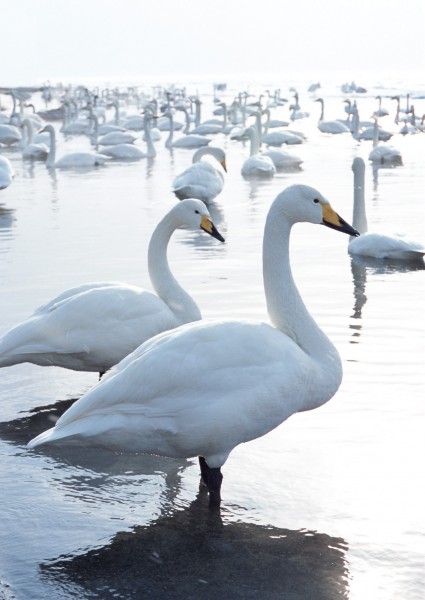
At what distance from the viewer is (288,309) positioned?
484cm

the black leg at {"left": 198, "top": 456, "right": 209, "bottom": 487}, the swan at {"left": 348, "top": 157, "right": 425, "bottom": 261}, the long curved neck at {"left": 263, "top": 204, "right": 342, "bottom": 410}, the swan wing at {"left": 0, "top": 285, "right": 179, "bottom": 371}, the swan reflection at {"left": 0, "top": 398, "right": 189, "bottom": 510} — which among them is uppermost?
the long curved neck at {"left": 263, "top": 204, "right": 342, "bottom": 410}

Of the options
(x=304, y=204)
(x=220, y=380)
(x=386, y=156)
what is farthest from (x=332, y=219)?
(x=386, y=156)

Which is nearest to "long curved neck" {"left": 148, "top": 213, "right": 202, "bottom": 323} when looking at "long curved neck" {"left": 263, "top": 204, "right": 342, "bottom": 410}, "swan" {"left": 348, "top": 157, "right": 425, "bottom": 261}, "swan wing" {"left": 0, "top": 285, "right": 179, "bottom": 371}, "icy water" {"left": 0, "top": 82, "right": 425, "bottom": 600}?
"swan wing" {"left": 0, "top": 285, "right": 179, "bottom": 371}

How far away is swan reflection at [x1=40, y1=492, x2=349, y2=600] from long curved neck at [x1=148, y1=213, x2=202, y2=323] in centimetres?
205

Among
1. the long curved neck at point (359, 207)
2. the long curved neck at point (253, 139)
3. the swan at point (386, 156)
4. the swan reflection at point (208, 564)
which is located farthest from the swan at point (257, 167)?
the swan reflection at point (208, 564)

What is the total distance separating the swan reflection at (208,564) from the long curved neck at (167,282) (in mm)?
2052

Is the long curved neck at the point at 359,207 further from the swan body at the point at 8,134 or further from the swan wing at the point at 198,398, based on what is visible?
the swan body at the point at 8,134

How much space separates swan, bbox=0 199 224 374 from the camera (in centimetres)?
595

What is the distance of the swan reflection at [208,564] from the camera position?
12.7 feet

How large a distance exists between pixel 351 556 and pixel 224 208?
1145 cm

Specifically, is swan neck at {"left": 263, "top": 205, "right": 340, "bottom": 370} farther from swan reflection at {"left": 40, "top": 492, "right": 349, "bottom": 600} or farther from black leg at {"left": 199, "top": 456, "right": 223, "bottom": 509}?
swan reflection at {"left": 40, "top": 492, "right": 349, "bottom": 600}

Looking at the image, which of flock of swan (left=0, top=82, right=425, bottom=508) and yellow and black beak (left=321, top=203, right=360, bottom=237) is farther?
yellow and black beak (left=321, top=203, right=360, bottom=237)

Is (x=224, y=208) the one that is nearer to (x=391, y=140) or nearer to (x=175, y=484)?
(x=175, y=484)

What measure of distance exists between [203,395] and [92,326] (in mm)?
1783
